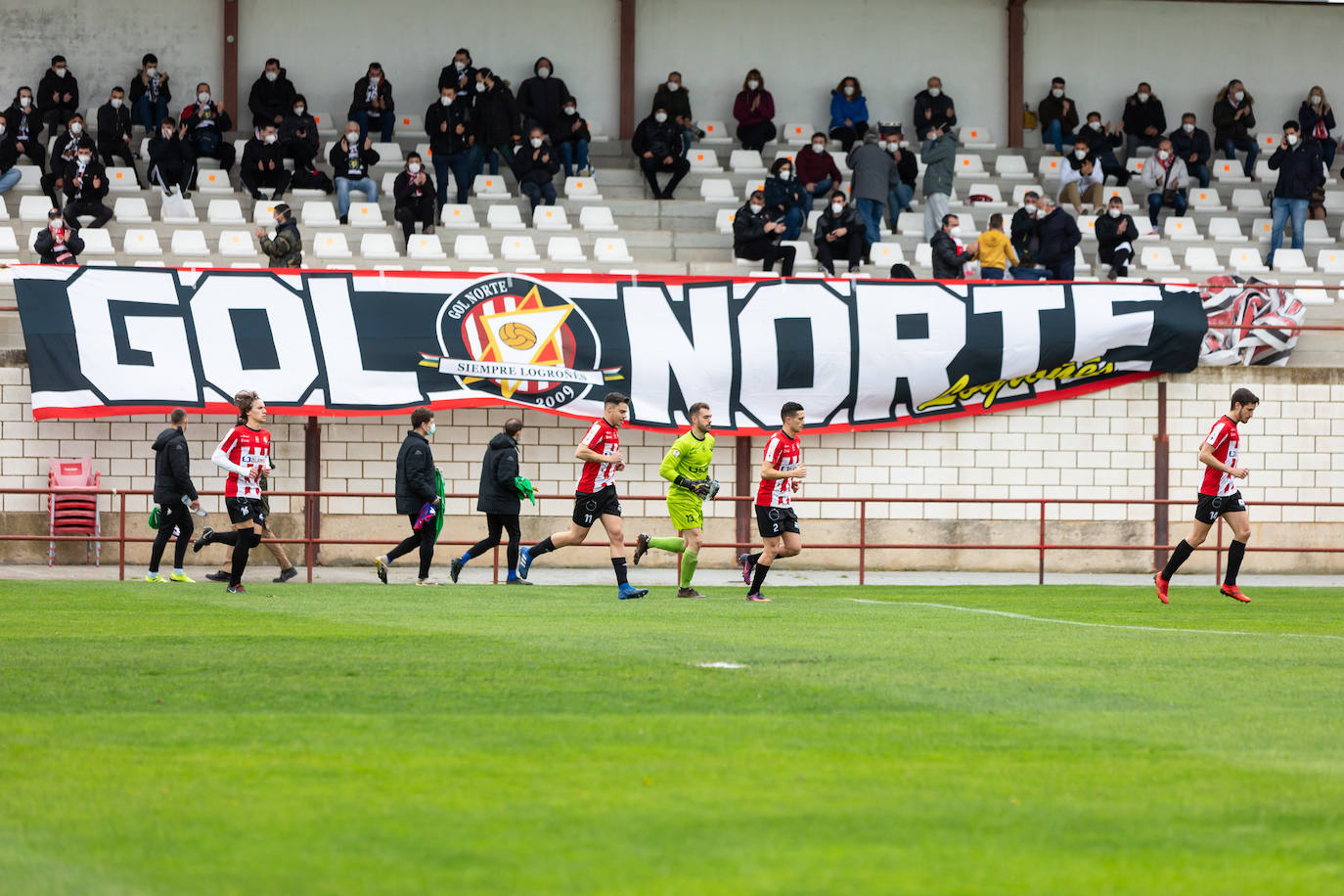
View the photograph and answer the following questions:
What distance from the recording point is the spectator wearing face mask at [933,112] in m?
27.7

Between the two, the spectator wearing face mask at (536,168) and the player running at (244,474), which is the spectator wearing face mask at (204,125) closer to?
the spectator wearing face mask at (536,168)

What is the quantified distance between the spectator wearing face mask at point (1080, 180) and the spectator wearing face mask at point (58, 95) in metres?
16.3

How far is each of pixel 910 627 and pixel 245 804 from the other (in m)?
7.43

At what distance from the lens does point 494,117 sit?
1004 inches

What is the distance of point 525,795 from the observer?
18.4 ft

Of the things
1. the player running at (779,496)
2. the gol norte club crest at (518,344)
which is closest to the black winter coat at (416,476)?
the gol norte club crest at (518,344)

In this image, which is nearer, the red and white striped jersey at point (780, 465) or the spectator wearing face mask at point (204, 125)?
the red and white striped jersey at point (780, 465)

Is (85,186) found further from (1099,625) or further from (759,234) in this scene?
(1099,625)

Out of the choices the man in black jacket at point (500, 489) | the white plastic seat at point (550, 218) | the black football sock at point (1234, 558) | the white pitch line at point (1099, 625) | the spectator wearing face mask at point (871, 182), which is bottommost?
the white pitch line at point (1099, 625)

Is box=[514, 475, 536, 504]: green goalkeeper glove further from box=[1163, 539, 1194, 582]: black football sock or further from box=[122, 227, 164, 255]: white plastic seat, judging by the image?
box=[122, 227, 164, 255]: white plastic seat

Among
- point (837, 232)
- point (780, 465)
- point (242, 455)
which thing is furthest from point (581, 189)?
point (780, 465)

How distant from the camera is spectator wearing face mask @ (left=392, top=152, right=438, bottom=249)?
23672 mm

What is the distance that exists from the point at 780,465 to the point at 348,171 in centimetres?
1266

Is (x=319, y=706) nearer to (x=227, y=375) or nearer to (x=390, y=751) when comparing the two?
(x=390, y=751)
